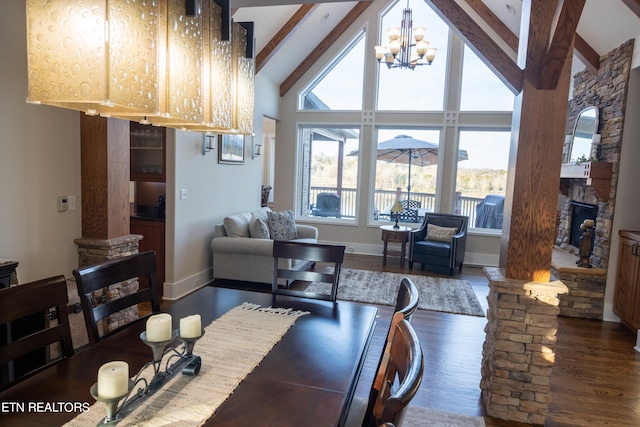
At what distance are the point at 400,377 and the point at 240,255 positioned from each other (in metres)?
3.91

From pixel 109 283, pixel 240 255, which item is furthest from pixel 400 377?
pixel 240 255

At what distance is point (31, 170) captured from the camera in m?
2.68

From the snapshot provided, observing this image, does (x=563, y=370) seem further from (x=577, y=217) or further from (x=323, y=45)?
(x=323, y=45)

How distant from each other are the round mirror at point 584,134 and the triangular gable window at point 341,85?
11.3ft

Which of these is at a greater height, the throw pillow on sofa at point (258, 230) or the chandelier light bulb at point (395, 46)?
the chandelier light bulb at point (395, 46)

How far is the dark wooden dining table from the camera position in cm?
115

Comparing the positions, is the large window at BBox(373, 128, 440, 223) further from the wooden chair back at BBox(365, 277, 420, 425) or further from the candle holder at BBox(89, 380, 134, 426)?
the candle holder at BBox(89, 380, 134, 426)

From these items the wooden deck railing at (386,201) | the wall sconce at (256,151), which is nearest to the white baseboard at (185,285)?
the wall sconce at (256,151)

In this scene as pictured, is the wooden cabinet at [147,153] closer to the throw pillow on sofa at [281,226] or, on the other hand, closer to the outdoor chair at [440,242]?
the throw pillow on sofa at [281,226]

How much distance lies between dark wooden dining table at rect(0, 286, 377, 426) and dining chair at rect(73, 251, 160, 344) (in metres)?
0.13

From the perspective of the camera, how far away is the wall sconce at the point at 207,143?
4.81 m

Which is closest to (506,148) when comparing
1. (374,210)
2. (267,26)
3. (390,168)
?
(390,168)

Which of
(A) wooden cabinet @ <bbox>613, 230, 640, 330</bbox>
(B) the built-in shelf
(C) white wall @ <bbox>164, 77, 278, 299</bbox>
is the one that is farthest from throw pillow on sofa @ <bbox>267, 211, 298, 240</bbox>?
(A) wooden cabinet @ <bbox>613, 230, 640, 330</bbox>

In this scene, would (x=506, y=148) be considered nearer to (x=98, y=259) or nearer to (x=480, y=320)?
(x=480, y=320)
